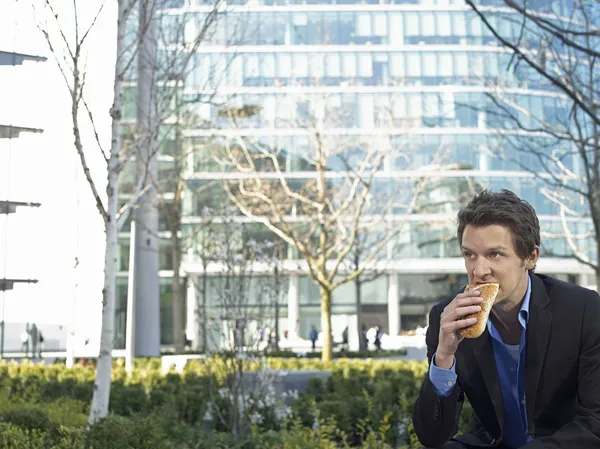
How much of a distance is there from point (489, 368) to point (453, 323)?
0.28 metres

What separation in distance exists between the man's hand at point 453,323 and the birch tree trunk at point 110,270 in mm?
6348

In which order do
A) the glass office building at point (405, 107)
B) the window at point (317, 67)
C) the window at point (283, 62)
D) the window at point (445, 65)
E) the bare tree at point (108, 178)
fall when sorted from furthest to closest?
the window at point (445, 65) → the window at point (283, 62) → the glass office building at point (405, 107) → the window at point (317, 67) → the bare tree at point (108, 178)

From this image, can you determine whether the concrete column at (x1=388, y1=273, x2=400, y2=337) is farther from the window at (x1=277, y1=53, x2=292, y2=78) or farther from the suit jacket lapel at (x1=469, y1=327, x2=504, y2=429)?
the suit jacket lapel at (x1=469, y1=327, x2=504, y2=429)

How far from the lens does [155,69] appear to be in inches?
410

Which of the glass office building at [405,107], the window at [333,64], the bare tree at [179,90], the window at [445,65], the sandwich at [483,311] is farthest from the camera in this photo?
the window at [445,65]

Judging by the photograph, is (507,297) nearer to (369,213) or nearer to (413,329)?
(369,213)

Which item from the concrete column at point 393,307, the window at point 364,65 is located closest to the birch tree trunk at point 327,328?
the concrete column at point 393,307

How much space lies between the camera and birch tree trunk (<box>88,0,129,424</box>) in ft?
29.5

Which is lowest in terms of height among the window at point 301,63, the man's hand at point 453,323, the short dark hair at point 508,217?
the man's hand at point 453,323

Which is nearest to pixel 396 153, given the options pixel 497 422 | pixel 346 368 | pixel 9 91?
pixel 346 368

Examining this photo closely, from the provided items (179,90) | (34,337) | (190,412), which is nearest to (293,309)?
(34,337)

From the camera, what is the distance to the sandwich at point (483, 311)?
2.83m

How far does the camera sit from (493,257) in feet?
9.73

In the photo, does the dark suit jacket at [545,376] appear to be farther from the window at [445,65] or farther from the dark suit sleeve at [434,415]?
the window at [445,65]
